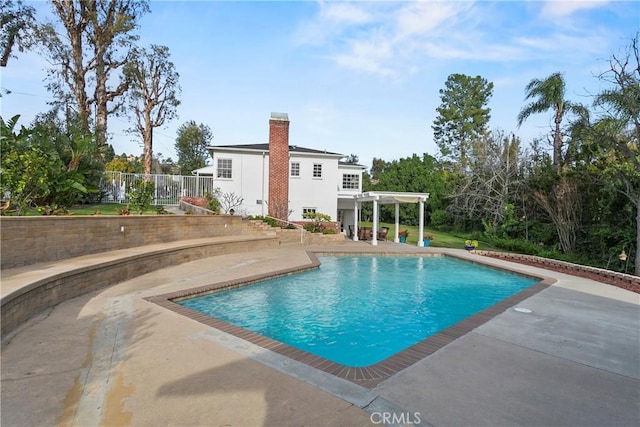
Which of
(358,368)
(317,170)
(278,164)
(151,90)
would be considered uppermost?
(151,90)

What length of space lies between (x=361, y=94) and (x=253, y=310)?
1514 cm

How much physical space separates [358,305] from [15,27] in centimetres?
2484

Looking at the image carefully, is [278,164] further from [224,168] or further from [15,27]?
[15,27]

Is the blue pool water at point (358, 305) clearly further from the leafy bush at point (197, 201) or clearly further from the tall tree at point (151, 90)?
the tall tree at point (151, 90)

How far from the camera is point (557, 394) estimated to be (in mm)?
3641

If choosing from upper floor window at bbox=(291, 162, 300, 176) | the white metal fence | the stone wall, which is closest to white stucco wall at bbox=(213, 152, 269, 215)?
the white metal fence

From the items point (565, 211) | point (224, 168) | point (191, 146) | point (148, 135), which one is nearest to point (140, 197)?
point (224, 168)

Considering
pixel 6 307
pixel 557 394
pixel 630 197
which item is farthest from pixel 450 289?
pixel 6 307

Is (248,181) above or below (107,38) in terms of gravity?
below

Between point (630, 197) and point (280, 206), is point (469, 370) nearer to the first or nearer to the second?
point (630, 197)

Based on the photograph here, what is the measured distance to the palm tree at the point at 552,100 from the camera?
1898 cm

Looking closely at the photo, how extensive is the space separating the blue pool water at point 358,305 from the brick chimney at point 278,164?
8503 mm

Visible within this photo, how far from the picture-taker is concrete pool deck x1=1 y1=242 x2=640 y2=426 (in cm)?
305

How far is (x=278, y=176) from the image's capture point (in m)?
20.8
